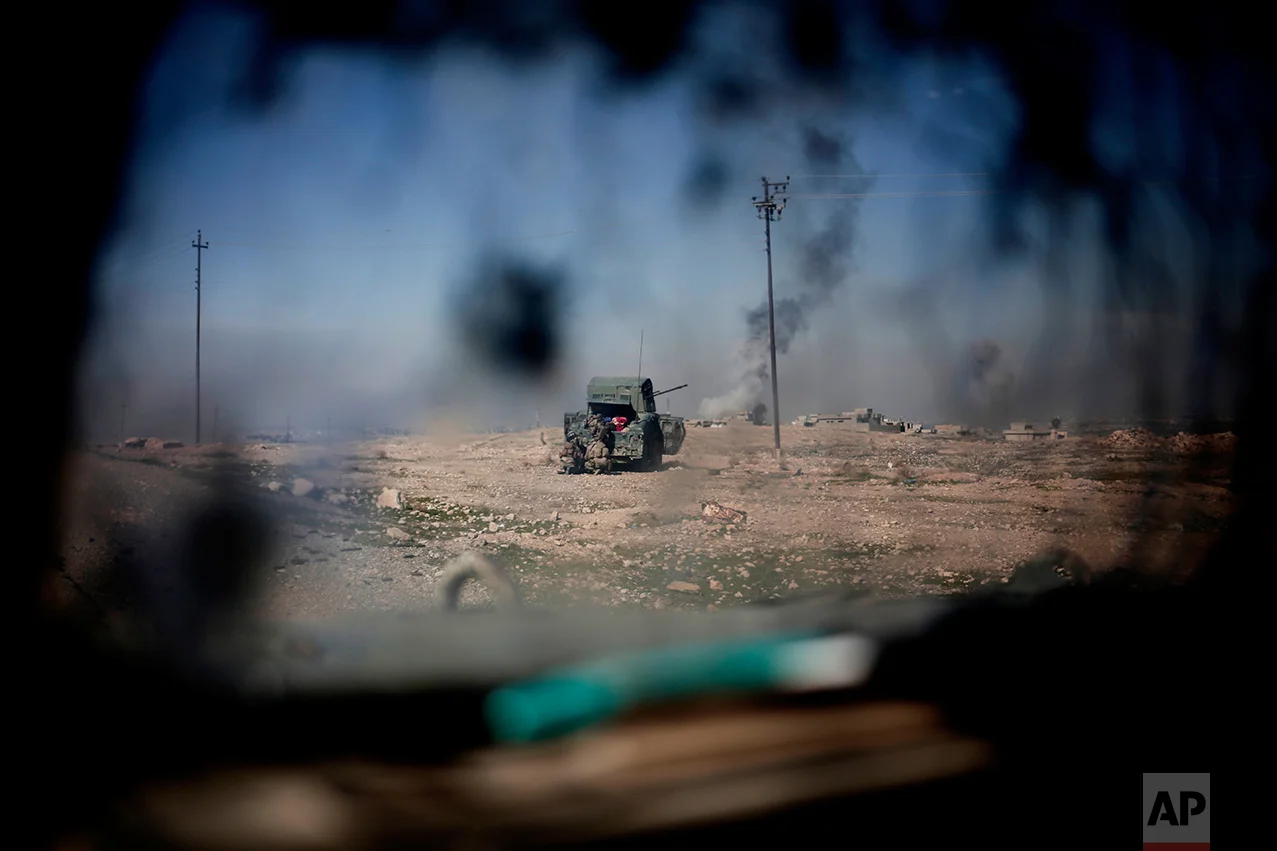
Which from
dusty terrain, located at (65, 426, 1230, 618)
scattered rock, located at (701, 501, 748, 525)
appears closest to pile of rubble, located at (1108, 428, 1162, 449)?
dusty terrain, located at (65, 426, 1230, 618)

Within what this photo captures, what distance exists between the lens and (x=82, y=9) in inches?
32.6

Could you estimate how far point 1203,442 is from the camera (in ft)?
4.34

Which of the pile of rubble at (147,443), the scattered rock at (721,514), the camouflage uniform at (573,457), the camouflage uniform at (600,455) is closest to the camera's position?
the pile of rubble at (147,443)

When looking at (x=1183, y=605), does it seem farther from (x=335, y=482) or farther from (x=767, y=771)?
(x=335, y=482)

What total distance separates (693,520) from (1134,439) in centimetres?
214

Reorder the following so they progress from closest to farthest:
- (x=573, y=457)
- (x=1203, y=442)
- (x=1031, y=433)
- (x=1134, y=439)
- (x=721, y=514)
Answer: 1. (x=1203, y=442)
2. (x=1134, y=439)
3. (x=1031, y=433)
4. (x=721, y=514)
5. (x=573, y=457)

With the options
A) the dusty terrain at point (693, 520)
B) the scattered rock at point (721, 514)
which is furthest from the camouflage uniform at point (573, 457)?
the scattered rock at point (721, 514)

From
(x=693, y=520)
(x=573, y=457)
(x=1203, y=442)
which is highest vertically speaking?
(x=1203, y=442)

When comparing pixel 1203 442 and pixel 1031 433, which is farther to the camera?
pixel 1031 433

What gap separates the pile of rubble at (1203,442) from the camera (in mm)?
1312

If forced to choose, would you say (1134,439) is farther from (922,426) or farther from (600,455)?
(600,455)

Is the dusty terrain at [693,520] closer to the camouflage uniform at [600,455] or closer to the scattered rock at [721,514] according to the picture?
the scattered rock at [721,514]

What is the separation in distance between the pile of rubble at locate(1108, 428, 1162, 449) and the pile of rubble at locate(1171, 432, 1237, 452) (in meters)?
0.03

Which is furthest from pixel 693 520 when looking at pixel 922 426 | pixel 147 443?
pixel 147 443
